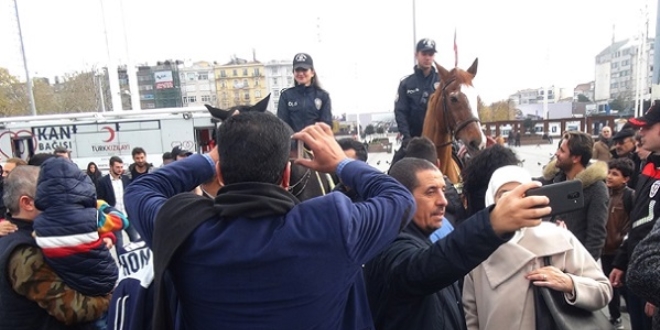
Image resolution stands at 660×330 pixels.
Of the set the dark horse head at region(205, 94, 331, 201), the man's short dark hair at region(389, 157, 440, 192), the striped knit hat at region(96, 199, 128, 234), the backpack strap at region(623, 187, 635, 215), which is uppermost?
the man's short dark hair at region(389, 157, 440, 192)

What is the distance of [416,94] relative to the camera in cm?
561

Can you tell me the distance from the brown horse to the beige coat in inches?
102

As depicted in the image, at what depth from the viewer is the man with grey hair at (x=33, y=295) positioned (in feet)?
7.35

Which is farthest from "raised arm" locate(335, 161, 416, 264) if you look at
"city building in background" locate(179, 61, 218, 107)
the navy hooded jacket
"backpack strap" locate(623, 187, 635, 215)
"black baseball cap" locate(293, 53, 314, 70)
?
"city building in background" locate(179, 61, 218, 107)

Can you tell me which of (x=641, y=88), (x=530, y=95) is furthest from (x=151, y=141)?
(x=530, y=95)

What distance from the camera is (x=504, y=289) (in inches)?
77.4

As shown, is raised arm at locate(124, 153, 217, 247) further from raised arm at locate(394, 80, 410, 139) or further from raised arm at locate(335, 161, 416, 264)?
raised arm at locate(394, 80, 410, 139)

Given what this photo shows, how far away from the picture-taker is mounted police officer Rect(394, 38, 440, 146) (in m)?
5.56

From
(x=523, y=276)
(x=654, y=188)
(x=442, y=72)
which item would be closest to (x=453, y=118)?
(x=442, y=72)

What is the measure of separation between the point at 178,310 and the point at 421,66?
4.78m

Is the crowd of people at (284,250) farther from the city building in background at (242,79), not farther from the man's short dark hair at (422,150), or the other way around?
the city building in background at (242,79)

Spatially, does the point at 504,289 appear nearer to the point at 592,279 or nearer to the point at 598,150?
the point at 592,279

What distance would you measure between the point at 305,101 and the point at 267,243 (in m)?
3.82

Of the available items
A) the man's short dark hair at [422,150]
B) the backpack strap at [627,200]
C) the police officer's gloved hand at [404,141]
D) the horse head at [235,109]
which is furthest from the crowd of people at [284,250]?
the police officer's gloved hand at [404,141]
